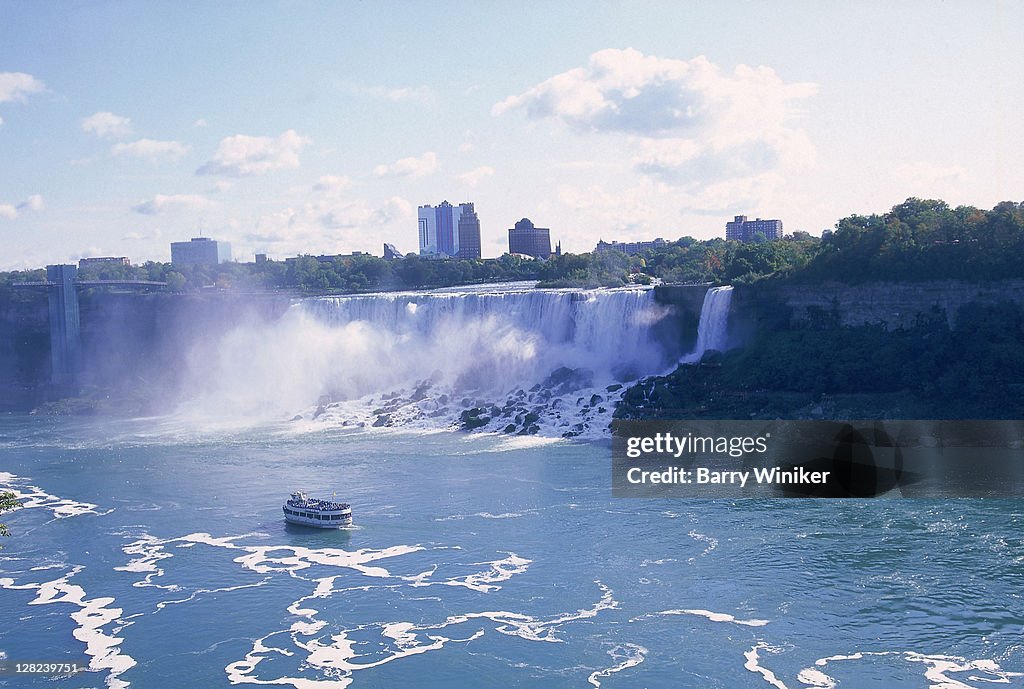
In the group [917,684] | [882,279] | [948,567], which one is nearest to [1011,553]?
[948,567]

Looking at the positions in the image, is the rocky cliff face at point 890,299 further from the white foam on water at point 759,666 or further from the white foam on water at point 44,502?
the white foam on water at point 44,502

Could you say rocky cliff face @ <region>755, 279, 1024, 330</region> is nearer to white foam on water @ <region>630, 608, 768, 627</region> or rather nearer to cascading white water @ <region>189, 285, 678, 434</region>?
cascading white water @ <region>189, 285, 678, 434</region>

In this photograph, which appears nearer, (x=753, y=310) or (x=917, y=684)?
(x=917, y=684)

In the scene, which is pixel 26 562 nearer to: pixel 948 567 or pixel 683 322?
pixel 948 567

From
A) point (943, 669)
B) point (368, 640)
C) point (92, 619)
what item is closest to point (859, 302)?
point (943, 669)

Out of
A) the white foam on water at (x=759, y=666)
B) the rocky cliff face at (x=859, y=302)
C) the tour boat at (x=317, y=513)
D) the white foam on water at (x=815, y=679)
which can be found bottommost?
the white foam on water at (x=815, y=679)

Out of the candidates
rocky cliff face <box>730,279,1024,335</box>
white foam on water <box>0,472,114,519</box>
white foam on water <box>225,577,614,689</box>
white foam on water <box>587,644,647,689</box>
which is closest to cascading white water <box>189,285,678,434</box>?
rocky cliff face <box>730,279,1024,335</box>

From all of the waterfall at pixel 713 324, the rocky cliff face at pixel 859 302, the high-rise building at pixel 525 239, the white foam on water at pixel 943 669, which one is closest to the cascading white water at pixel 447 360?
the waterfall at pixel 713 324
